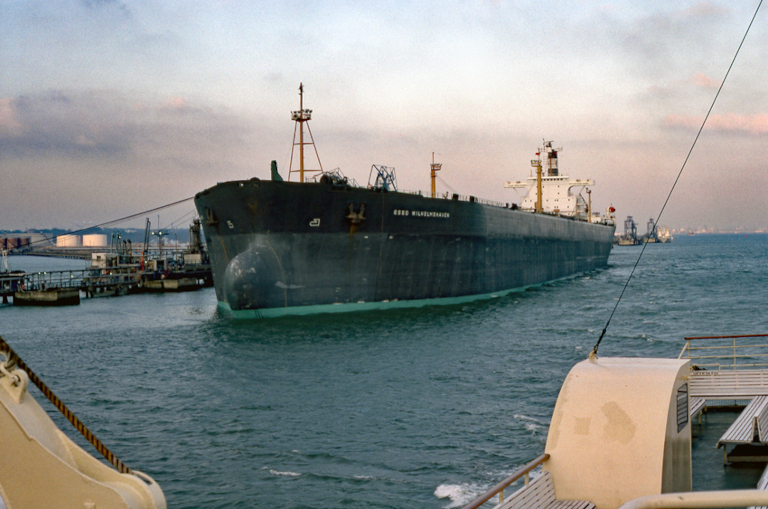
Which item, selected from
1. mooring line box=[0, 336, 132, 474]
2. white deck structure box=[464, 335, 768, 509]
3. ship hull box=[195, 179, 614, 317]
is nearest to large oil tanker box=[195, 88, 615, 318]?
ship hull box=[195, 179, 614, 317]

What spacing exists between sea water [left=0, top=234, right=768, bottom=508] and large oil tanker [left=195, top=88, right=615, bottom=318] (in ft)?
4.00

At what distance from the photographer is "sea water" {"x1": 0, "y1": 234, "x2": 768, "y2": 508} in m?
11.2

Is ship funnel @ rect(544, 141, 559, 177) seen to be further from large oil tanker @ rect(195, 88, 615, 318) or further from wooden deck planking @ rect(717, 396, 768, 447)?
wooden deck planking @ rect(717, 396, 768, 447)

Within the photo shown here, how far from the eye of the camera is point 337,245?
28.7 m

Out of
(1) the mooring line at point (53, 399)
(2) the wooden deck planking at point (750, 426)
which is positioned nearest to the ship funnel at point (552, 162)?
(2) the wooden deck planking at point (750, 426)

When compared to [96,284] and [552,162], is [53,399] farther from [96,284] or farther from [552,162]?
[552,162]

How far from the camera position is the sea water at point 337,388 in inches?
442

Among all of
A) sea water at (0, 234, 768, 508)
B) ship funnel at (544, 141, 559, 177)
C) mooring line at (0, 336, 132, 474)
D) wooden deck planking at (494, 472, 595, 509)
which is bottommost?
sea water at (0, 234, 768, 508)

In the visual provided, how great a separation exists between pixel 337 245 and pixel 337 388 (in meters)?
12.4

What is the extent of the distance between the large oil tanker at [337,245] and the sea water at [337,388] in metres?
1.22

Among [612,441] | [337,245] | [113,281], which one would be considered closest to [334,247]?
[337,245]

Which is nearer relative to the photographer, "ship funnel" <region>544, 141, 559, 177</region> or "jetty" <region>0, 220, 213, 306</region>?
"jetty" <region>0, 220, 213, 306</region>

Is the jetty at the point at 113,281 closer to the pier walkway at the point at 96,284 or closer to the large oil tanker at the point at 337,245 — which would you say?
the pier walkway at the point at 96,284

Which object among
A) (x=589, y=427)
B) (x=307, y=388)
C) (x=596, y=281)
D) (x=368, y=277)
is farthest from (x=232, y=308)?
(x=596, y=281)
